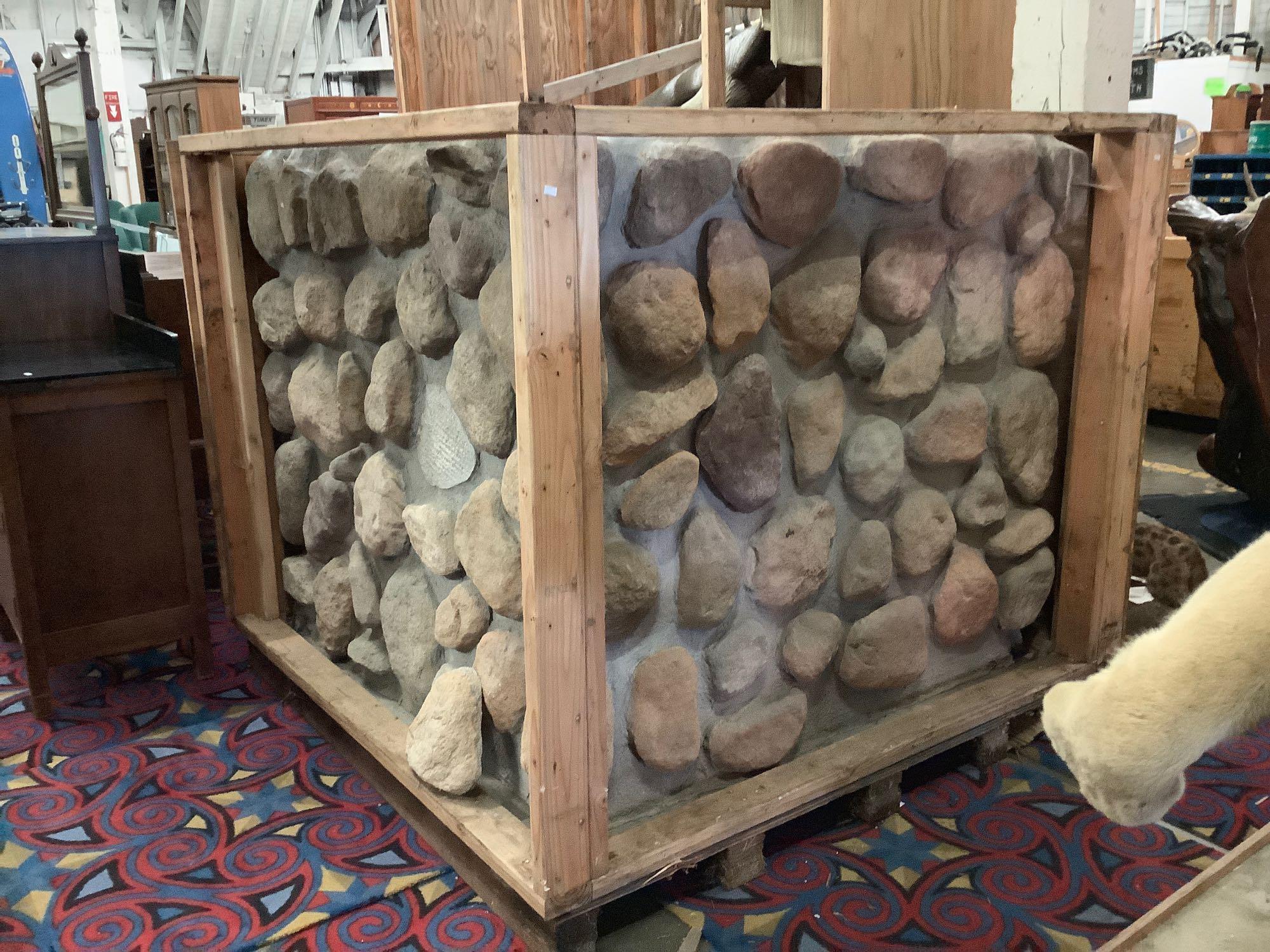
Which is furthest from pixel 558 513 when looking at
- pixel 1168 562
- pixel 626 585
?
pixel 1168 562

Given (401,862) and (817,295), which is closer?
(817,295)

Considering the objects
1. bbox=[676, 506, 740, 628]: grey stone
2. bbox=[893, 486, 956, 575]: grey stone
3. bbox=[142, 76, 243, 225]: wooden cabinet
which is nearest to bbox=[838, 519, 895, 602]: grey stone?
bbox=[893, 486, 956, 575]: grey stone

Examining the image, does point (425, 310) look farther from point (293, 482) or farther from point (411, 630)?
point (293, 482)

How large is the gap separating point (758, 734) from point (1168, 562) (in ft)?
5.00

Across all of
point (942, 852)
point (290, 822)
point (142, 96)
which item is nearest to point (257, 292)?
point (290, 822)

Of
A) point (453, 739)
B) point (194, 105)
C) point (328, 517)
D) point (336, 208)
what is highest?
point (194, 105)

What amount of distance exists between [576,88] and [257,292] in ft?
4.08

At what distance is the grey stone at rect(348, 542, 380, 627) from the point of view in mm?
2420

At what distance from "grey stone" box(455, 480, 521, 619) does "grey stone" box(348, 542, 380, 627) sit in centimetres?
54

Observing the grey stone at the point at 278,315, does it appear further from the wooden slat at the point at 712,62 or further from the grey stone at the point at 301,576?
the wooden slat at the point at 712,62

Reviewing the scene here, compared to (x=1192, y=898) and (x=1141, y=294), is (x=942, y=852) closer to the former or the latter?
(x=1192, y=898)

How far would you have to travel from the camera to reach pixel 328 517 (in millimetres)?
2508

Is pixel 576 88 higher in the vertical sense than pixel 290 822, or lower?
higher

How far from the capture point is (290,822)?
219 cm
